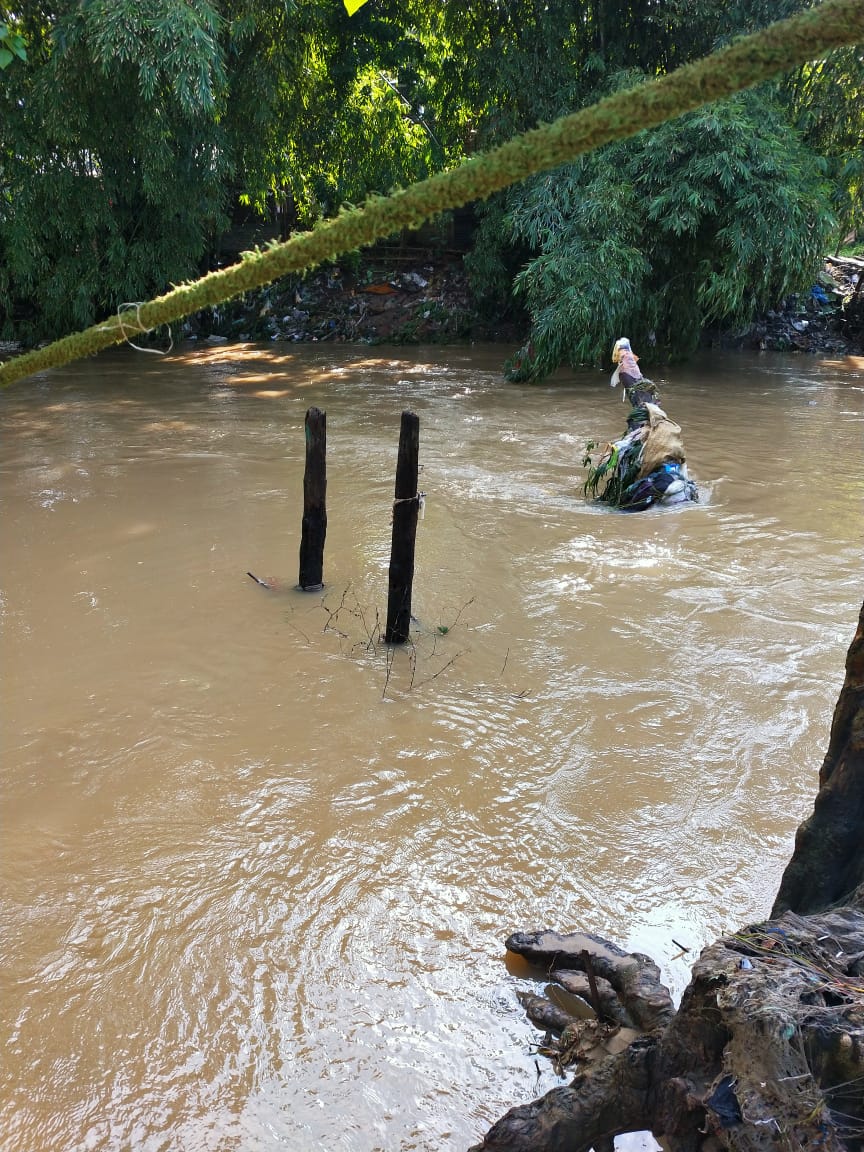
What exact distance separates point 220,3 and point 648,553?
8.99m

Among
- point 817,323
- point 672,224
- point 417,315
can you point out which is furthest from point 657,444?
point 817,323

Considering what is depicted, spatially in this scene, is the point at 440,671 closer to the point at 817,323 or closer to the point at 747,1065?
the point at 747,1065

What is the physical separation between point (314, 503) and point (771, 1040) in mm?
4613

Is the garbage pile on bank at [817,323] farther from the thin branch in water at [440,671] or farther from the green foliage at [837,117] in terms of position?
the thin branch in water at [440,671]

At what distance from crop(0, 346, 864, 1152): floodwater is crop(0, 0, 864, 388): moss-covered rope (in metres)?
2.69

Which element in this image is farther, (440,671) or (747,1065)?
(440,671)

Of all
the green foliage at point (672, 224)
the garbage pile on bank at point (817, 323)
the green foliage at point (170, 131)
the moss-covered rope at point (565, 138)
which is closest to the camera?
the moss-covered rope at point (565, 138)

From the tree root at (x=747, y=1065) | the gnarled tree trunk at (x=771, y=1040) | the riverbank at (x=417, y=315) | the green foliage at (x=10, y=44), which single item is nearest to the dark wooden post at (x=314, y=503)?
the green foliage at (x=10, y=44)

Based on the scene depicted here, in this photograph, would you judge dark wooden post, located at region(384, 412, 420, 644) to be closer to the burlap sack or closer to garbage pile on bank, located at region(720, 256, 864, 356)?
the burlap sack

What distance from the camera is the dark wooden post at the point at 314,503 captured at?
5613 millimetres

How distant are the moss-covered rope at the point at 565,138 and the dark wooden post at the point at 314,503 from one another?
4816 millimetres

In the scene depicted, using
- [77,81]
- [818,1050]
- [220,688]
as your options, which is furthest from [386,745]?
[77,81]

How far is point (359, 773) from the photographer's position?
4387 mm

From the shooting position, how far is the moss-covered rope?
515 mm
